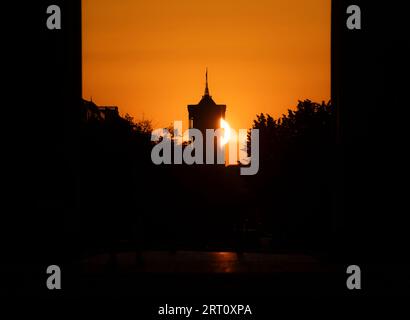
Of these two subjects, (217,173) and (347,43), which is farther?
(217,173)

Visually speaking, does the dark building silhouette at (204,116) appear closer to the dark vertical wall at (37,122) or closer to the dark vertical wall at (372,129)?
the dark vertical wall at (372,129)

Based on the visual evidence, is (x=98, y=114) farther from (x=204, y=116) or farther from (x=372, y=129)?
(x=204, y=116)

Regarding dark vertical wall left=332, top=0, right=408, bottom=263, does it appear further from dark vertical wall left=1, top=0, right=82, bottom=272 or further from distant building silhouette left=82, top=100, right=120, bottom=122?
distant building silhouette left=82, top=100, right=120, bottom=122

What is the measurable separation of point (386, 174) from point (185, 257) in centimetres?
624

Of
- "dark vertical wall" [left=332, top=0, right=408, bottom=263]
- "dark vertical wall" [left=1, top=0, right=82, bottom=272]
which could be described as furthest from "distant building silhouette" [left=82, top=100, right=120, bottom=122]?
"dark vertical wall" [left=332, top=0, right=408, bottom=263]


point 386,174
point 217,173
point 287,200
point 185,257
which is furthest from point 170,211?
point 386,174

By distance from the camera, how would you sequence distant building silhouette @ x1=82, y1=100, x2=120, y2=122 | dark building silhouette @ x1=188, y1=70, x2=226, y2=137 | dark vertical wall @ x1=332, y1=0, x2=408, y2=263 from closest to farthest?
dark vertical wall @ x1=332, y1=0, x2=408, y2=263, distant building silhouette @ x1=82, y1=100, x2=120, y2=122, dark building silhouette @ x1=188, y1=70, x2=226, y2=137

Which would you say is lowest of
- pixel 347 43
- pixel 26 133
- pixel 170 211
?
pixel 170 211

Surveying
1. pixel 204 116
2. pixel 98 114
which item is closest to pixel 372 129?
pixel 98 114

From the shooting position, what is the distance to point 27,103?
14750 millimetres

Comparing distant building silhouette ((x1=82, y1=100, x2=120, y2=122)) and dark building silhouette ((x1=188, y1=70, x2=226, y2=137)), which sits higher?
dark building silhouette ((x1=188, y1=70, x2=226, y2=137))
